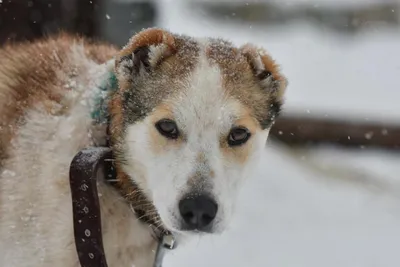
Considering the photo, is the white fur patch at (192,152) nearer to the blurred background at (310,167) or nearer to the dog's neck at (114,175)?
the dog's neck at (114,175)

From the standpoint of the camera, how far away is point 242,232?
624 cm

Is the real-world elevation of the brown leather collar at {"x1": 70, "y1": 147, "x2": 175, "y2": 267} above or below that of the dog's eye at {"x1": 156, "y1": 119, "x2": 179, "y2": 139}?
below

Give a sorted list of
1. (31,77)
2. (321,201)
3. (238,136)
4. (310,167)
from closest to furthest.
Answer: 1. (238,136)
2. (31,77)
3. (321,201)
4. (310,167)

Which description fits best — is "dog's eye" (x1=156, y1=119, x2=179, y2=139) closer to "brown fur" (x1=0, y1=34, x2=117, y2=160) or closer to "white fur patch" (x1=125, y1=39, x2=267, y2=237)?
"white fur patch" (x1=125, y1=39, x2=267, y2=237)

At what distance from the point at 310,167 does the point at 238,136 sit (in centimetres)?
569

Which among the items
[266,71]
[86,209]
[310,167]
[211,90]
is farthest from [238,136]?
[310,167]

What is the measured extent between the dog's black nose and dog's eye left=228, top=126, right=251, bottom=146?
30 centimetres

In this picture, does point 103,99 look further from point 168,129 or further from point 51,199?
point 51,199

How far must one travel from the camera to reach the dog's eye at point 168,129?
2.78m

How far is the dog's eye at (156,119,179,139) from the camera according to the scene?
2777 millimetres

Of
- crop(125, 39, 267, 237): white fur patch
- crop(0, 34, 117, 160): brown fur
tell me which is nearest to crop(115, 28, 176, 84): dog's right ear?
crop(125, 39, 267, 237): white fur patch

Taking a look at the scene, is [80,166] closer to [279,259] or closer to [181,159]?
[181,159]

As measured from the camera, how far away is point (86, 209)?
267cm

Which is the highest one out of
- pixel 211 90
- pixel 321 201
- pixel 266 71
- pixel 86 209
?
pixel 321 201
